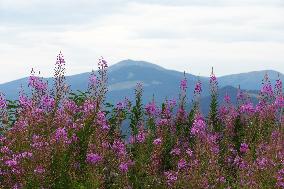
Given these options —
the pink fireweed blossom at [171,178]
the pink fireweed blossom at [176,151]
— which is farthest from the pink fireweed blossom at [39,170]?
the pink fireweed blossom at [176,151]

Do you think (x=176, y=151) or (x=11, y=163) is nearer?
(x=11, y=163)

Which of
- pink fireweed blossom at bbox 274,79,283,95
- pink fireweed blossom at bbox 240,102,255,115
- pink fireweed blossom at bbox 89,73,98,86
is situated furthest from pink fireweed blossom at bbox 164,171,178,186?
pink fireweed blossom at bbox 274,79,283,95

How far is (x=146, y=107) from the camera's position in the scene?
42.6 feet

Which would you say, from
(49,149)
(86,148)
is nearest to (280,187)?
(86,148)

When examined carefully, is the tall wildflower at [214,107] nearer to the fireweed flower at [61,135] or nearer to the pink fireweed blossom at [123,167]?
the pink fireweed blossom at [123,167]

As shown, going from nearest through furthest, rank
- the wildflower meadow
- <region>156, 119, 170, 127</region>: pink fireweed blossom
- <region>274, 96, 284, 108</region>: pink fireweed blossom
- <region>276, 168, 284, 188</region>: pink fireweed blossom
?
the wildflower meadow < <region>276, 168, 284, 188</region>: pink fireweed blossom < <region>156, 119, 170, 127</region>: pink fireweed blossom < <region>274, 96, 284, 108</region>: pink fireweed blossom

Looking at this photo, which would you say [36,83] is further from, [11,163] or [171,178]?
[171,178]

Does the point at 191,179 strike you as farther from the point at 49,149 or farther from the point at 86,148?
the point at 49,149

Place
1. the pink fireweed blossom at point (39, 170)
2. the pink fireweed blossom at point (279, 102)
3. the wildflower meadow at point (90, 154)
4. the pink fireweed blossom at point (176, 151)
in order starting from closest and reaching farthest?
the pink fireweed blossom at point (39, 170), the wildflower meadow at point (90, 154), the pink fireweed blossom at point (176, 151), the pink fireweed blossom at point (279, 102)

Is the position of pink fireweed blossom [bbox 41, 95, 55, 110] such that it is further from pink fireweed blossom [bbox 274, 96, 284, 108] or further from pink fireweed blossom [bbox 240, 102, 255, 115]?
pink fireweed blossom [bbox 274, 96, 284, 108]

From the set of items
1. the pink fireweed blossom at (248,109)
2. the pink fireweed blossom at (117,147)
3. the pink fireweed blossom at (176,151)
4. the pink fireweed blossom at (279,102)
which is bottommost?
the pink fireweed blossom at (176,151)

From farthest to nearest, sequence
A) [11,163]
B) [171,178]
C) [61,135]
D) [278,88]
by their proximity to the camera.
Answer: [278,88], [171,178], [61,135], [11,163]

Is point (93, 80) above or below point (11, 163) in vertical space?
above

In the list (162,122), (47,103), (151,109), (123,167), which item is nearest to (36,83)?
(47,103)
